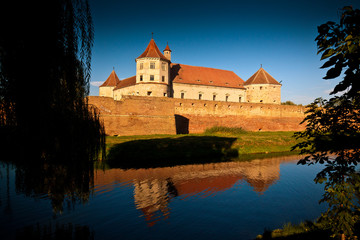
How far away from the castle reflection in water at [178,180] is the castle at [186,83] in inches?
855

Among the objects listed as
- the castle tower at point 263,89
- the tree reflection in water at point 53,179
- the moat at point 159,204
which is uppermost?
the castle tower at point 263,89

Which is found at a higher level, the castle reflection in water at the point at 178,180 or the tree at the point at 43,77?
the tree at the point at 43,77

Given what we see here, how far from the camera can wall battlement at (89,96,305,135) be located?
21.7 metres

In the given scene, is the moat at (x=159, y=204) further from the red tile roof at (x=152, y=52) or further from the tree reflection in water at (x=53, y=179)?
the red tile roof at (x=152, y=52)

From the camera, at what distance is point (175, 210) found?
805 centimetres

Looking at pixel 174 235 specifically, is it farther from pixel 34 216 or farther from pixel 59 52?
pixel 59 52

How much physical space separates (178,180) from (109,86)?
39115mm

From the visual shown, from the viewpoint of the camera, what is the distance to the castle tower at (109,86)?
4669 cm

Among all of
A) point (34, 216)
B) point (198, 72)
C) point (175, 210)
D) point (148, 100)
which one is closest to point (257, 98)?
point (198, 72)

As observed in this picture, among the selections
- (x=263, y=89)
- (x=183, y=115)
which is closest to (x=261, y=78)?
(x=263, y=89)

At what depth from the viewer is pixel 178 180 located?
11500 millimetres

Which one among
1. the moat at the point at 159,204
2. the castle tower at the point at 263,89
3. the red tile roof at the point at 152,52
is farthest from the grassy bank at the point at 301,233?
the castle tower at the point at 263,89

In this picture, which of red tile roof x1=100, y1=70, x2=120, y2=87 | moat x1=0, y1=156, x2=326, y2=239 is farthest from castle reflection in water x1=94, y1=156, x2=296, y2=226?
red tile roof x1=100, y1=70, x2=120, y2=87

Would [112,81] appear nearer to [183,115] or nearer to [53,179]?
[183,115]
